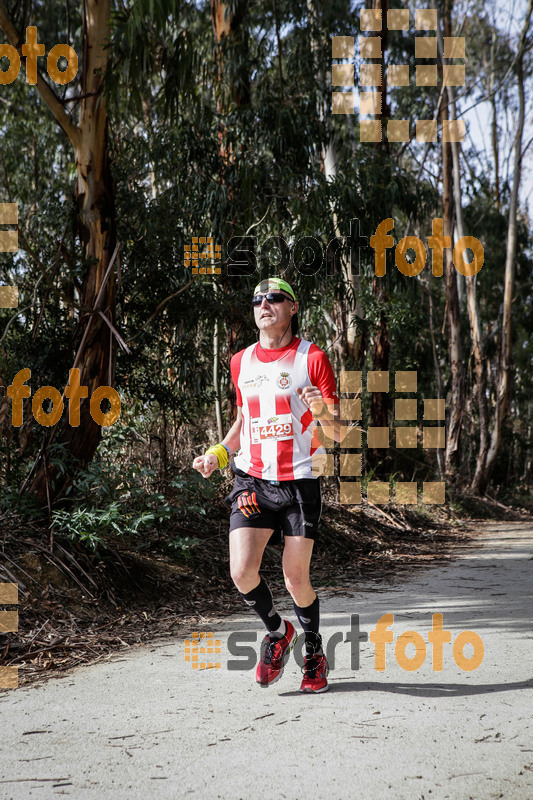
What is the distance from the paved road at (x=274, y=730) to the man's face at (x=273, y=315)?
6.11 ft

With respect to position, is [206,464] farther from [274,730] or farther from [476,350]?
[476,350]

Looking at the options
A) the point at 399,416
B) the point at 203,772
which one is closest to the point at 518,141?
the point at 399,416

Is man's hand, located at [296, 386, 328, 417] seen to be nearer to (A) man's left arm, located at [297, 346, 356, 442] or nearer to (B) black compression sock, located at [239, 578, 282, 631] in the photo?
(A) man's left arm, located at [297, 346, 356, 442]

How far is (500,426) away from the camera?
67.4 ft

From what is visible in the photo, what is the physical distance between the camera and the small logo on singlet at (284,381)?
4168 mm

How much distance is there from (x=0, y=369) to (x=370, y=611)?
11.7 ft

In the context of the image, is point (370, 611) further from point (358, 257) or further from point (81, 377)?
point (358, 257)

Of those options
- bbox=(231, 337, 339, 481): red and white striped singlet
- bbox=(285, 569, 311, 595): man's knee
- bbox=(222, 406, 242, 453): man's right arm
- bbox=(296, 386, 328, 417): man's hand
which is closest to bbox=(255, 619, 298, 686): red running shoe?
bbox=(285, 569, 311, 595): man's knee

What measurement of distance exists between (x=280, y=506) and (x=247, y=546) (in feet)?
0.86

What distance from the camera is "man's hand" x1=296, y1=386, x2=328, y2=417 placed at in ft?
13.0

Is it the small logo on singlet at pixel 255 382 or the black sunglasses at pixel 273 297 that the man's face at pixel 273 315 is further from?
the small logo on singlet at pixel 255 382

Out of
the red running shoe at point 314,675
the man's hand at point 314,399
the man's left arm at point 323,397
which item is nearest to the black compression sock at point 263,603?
the red running shoe at point 314,675

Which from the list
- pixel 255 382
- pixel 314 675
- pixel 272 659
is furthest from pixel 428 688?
pixel 255 382

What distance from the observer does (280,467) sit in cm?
414
